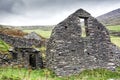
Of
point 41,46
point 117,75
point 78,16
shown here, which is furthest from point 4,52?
point 41,46

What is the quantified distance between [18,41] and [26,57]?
1512 cm

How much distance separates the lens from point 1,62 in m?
29.4

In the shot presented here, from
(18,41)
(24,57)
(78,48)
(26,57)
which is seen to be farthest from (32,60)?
(18,41)

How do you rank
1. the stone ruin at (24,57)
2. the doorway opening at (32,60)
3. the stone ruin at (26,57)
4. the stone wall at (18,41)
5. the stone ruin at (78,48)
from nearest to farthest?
the stone ruin at (78,48)
the stone ruin at (24,57)
the stone ruin at (26,57)
the doorway opening at (32,60)
the stone wall at (18,41)

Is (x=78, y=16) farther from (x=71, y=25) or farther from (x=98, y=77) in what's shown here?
(x=98, y=77)

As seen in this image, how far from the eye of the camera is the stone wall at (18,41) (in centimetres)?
4478

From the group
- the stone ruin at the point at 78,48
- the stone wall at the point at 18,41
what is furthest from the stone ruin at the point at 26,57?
the stone wall at the point at 18,41

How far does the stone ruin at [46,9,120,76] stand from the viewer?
28016 mm

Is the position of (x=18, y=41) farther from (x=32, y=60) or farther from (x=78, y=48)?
(x=78, y=48)

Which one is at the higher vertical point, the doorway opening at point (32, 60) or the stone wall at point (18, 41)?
the stone wall at point (18, 41)

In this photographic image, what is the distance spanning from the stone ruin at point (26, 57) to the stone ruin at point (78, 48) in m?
2.08

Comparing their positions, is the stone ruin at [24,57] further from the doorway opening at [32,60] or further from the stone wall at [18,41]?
the stone wall at [18,41]

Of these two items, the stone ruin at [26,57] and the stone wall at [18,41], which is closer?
the stone ruin at [26,57]

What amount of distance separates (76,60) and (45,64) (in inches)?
163
